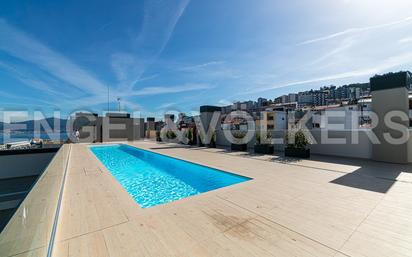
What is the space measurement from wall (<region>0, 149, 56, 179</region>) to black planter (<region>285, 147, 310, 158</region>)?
35.4 feet

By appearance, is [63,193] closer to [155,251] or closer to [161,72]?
[155,251]

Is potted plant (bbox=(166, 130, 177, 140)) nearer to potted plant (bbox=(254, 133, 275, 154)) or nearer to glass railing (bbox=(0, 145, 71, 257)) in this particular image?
potted plant (bbox=(254, 133, 275, 154))

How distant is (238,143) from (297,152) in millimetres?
3012

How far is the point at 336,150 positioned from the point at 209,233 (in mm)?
7065

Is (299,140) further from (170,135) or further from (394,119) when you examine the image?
(170,135)

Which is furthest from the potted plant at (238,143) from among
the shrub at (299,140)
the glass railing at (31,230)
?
the glass railing at (31,230)

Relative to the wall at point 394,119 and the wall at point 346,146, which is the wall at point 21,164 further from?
the wall at point 394,119

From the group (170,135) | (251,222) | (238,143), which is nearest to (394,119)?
(238,143)

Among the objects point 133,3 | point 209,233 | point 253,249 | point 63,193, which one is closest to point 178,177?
point 63,193

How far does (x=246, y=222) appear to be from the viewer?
7.34ft

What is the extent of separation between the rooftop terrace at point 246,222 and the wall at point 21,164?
816 centimetres

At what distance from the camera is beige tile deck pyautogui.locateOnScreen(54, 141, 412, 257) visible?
175 centimetres

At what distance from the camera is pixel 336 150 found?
7.00 metres

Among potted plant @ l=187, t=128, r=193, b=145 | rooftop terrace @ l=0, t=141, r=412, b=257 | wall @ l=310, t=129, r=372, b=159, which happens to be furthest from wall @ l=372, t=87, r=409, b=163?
potted plant @ l=187, t=128, r=193, b=145
